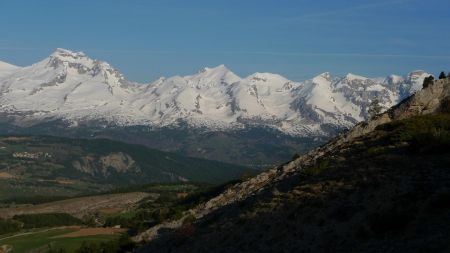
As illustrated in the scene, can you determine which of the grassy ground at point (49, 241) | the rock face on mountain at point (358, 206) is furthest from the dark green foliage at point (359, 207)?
the grassy ground at point (49, 241)

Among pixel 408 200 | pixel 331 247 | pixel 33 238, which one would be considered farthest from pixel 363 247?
pixel 33 238

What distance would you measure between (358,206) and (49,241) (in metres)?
126

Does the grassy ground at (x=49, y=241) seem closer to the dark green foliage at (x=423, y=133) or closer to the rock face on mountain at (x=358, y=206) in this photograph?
the rock face on mountain at (x=358, y=206)

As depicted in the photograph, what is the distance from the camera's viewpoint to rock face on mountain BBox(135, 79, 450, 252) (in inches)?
1425

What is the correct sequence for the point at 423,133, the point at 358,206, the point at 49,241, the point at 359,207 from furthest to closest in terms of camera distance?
the point at 49,241
the point at 423,133
the point at 358,206
the point at 359,207

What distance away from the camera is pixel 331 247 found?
37.7m

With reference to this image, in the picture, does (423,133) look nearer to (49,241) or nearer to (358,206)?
(358,206)

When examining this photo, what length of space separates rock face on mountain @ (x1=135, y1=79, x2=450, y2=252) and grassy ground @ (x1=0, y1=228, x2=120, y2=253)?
263 feet

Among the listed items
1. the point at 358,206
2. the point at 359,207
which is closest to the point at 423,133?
the point at 358,206

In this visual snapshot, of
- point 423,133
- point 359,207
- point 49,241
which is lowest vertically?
point 49,241

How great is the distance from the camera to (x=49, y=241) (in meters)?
154

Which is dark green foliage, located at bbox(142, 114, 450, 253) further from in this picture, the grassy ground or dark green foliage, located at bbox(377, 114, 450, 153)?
the grassy ground

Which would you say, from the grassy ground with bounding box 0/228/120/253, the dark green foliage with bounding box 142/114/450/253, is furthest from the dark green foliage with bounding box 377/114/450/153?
the grassy ground with bounding box 0/228/120/253

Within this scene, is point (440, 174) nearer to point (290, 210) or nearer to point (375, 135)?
point (290, 210)
